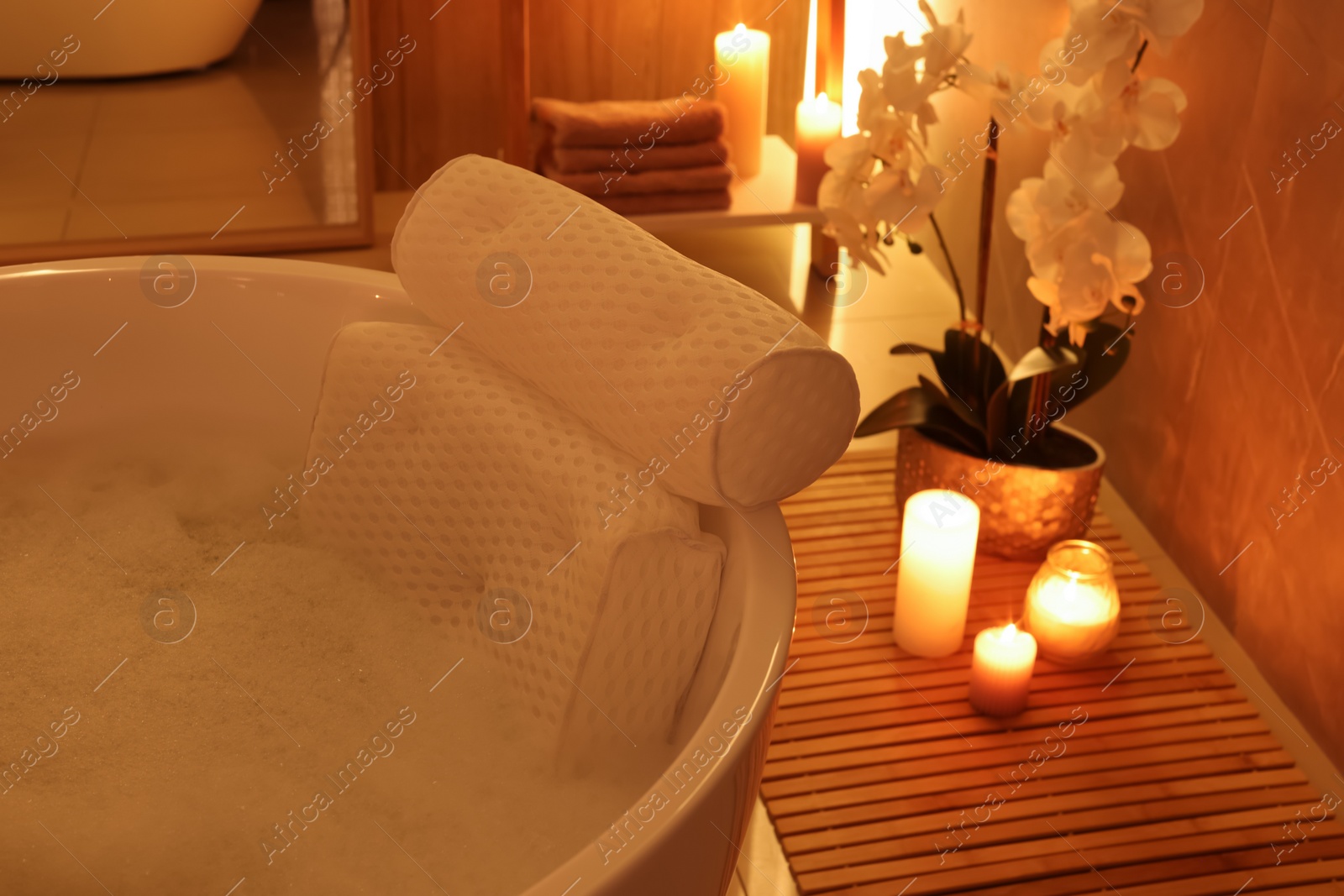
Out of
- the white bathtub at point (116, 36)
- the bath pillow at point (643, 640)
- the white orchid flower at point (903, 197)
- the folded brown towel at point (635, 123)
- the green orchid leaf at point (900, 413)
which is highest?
the white bathtub at point (116, 36)

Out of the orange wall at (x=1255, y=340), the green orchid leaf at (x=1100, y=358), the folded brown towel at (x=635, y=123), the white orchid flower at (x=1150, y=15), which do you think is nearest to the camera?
the white orchid flower at (x=1150, y=15)

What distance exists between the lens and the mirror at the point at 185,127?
2.36 m

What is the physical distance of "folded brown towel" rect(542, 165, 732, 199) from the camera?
8.01ft

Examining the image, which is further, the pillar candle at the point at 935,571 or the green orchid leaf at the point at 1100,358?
the green orchid leaf at the point at 1100,358

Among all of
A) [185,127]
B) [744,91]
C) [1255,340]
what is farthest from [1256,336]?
[185,127]

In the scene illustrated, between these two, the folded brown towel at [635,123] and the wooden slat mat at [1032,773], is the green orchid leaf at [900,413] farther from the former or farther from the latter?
the folded brown towel at [635,123]

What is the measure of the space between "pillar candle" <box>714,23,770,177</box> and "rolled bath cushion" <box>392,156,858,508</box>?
4.61 ft

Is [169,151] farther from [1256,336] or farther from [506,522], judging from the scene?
[1256,336]

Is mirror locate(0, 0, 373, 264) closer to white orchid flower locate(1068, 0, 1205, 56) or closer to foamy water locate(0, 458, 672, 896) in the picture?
foamy water locate(0, 458, 672, 896)

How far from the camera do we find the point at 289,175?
267 centimetres

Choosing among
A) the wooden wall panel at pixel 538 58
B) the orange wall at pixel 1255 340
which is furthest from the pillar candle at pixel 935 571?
the wooden wall panel at pixel 538 58

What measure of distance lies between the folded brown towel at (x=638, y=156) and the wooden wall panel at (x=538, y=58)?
1.15 ft

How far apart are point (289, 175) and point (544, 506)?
5.73ft

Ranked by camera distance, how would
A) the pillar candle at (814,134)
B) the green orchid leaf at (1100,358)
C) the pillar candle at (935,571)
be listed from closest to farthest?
the pillar candle at (935,571) < the green orchid leaf at (1100,358) < the pillar candle at (814,134)
